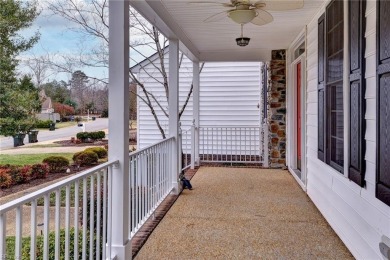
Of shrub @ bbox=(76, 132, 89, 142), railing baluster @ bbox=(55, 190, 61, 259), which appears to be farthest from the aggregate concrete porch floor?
railing baluster @ bbox=(55, 190, 61, 259)

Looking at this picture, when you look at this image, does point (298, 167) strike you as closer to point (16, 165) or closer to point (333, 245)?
point (333, 245)

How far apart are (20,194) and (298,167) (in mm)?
5939

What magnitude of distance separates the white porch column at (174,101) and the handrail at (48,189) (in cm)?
268

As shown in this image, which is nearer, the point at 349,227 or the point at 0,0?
the point at 0,0

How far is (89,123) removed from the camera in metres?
3.05

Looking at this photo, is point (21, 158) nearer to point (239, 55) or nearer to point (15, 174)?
point (15, 174)

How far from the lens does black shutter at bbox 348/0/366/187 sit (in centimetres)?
283

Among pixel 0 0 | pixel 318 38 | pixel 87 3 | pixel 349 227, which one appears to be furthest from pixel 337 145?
pixel 87 3

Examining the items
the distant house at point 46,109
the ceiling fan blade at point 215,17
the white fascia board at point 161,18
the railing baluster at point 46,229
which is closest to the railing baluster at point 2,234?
the railing baluster at point 46,229

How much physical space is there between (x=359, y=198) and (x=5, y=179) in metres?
2.64

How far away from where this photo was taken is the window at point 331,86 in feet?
11.6

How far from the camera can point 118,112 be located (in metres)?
2.97

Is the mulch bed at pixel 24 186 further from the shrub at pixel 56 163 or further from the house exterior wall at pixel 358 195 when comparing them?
the house exterior wall at pixel 358 195

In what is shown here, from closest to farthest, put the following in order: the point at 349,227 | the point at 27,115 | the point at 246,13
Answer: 1. the point at 27,115
2. the point at 349,227
3. the point at 246,13
